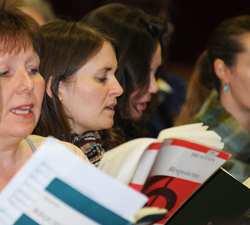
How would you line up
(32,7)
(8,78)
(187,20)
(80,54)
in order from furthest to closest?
1. (187,20)
2. (32,7)
3. (80,54)
4. (8,78)

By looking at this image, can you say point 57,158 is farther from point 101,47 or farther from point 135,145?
point 101,47

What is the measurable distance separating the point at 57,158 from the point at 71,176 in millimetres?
41

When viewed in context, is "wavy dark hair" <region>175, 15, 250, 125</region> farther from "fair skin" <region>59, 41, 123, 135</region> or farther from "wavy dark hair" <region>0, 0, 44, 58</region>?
"wavy dark hair" <region>0, 0, 44, 58</region>

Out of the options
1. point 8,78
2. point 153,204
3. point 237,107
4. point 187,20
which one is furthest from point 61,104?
point 187,20

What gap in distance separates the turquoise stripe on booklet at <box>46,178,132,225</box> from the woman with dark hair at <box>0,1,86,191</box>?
0.43 metres

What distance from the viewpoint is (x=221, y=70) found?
2.42 m

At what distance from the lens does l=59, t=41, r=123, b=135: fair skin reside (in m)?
1.71

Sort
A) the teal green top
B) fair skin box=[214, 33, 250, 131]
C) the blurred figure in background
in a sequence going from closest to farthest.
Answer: the teal green top < fair skin box=[214, 33, 250, 131] < the blurred figure in background

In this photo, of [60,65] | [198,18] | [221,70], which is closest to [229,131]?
[221,70]

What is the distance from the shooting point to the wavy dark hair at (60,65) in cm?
165

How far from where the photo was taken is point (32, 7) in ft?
8.55

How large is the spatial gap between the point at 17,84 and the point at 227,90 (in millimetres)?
1475

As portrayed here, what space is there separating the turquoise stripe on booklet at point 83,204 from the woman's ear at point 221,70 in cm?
171

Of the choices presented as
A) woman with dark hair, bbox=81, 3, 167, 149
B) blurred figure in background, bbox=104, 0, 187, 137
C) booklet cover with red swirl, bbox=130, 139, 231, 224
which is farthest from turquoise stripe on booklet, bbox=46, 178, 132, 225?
blurred figure in background, bbox=104, 0, 187, 137
